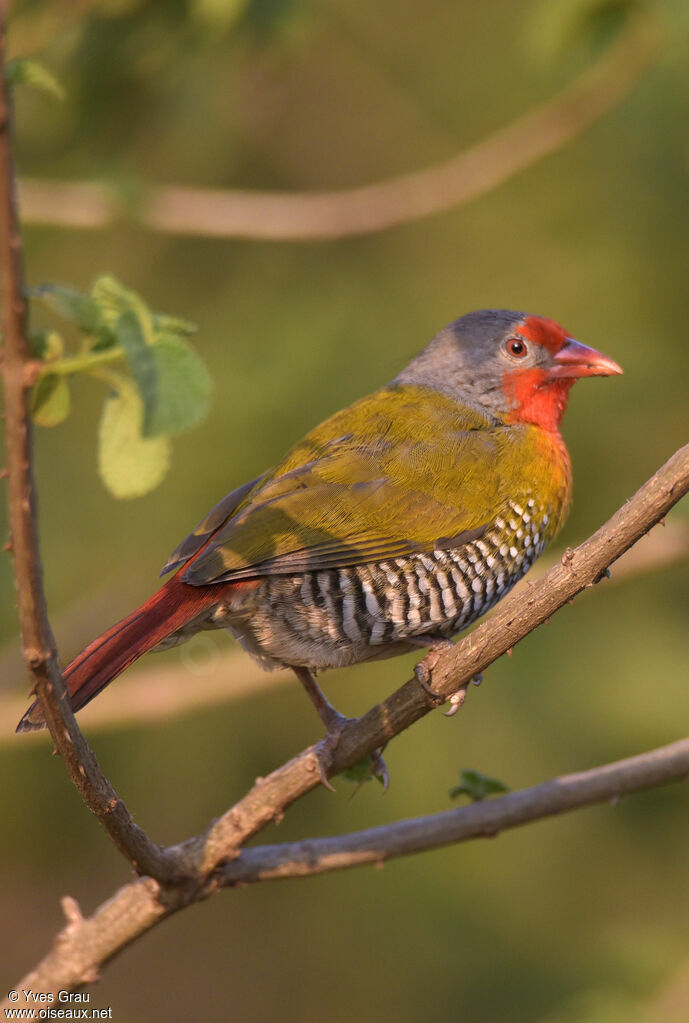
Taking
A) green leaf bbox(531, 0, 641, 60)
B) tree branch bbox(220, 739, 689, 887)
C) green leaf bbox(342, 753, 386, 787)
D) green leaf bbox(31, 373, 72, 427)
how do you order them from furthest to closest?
green leaf bbox(531, 0, 641, 60) → green leaf bbox(342, 753, 386, 787) → tree branch bbox(220, 739, 689, 887) → green leaf bbox(31, 373, 72, 427)

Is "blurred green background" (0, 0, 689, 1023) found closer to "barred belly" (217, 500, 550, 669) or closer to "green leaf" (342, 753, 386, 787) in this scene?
"green leaf" (342, 753, 386, 787)

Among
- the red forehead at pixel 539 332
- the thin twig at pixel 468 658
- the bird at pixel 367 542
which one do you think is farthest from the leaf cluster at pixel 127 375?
the red forehead at pixel 539 332

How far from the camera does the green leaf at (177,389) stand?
160cm

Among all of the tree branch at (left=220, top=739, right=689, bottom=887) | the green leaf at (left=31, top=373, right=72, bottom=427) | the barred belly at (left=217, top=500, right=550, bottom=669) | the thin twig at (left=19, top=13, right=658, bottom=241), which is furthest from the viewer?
the thin twig at (left=19, top=13, right=658, bottom=241)

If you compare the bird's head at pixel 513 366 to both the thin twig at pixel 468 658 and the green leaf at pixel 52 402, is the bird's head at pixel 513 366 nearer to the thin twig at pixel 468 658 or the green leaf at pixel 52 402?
the thin twig at pixel 468 658

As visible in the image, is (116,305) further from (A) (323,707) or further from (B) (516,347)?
(B) (516,347)

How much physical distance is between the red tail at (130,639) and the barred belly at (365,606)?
0.15 metres

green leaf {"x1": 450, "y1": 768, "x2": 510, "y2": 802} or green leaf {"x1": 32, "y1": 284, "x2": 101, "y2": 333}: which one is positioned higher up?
green leaf {"x1": 32, "y1": 284, "x2": 101, "y2": 333}

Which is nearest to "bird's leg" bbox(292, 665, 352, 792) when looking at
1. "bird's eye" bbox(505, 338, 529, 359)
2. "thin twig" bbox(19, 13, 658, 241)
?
"bird's eye" bbox(505, 338, 529, 359)

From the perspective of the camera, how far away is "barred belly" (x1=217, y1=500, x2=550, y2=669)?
3480 mm

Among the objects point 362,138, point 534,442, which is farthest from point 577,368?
point 362,138

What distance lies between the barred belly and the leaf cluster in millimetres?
1691

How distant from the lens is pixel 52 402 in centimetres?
172

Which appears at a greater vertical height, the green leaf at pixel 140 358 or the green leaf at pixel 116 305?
the green leaf at pixel 116 305
